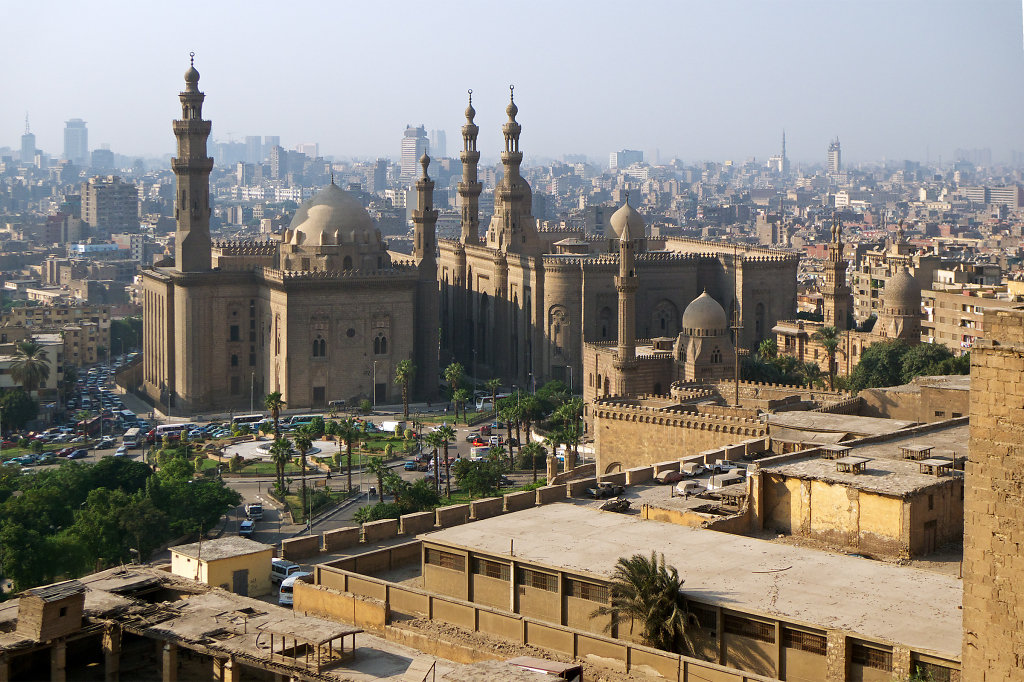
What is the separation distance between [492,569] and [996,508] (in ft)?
25.2

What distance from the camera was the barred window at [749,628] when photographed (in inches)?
718

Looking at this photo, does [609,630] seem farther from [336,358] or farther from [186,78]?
[186,78]

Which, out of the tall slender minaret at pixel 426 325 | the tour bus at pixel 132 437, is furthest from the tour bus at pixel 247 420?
the tall slender minaret at pixel 426 325

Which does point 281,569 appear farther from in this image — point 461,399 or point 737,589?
point 461,399

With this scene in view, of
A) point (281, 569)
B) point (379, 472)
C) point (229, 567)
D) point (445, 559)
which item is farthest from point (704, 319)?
point (445, 559)

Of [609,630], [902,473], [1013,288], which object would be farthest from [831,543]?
[1013,288]

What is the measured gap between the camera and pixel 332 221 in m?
67.4

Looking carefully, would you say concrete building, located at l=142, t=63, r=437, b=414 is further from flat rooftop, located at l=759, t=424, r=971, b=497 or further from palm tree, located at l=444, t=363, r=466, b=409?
flat rooftop, located at l=759, t=424, r=971, b=497

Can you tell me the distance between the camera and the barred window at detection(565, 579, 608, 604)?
1962 centimetres

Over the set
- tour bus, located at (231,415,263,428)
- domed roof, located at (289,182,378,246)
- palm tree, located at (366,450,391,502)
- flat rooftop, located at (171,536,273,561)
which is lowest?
palm tree, located at (366,450,391,502)

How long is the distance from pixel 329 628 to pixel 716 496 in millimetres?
9190

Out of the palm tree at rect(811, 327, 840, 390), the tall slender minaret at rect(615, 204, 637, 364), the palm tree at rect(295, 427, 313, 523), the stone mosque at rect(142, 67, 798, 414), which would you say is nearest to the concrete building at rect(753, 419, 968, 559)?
the tall slender minaret at rect(615, 204, 637, 364)

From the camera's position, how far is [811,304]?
94.8 metres

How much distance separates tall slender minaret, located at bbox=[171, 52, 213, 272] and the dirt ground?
4905 centimetres
